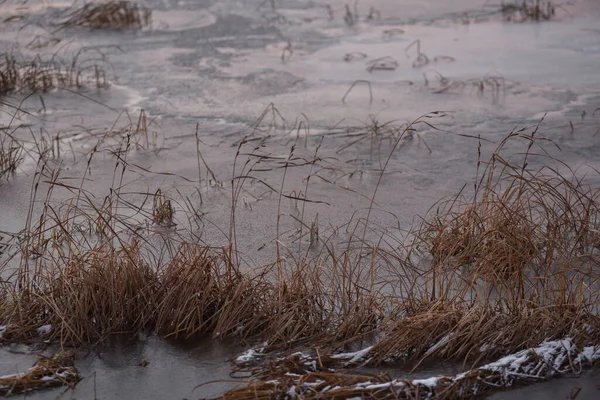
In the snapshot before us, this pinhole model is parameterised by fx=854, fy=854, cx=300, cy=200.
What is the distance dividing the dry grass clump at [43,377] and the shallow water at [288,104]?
6 cm

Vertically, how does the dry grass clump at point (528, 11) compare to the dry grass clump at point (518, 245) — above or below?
above

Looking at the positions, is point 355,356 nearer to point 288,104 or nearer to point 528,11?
point 288,104

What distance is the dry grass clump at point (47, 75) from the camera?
755 cm

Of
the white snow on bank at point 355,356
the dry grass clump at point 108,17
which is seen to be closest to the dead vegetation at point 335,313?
the white snow on bank at point 355,356

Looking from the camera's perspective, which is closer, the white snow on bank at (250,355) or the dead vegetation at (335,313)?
the dead vegetation at (335,313)

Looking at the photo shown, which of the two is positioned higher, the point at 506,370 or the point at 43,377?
the point at 43,377

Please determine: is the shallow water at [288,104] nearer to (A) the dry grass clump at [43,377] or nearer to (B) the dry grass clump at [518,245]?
(A) the dry grass clump at [43,377]

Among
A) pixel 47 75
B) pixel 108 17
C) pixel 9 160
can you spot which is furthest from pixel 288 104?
pixel 108 17

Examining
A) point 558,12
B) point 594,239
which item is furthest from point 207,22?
point 594,239

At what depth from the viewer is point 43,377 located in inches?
130

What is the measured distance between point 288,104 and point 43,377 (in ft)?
14.9

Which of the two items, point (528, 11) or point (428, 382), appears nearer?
point (428, 382)

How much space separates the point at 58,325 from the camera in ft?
11.9

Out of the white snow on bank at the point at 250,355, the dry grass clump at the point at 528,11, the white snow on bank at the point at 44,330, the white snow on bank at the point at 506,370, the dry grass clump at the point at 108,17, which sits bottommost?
the white snow on bank at the point at 506,370
